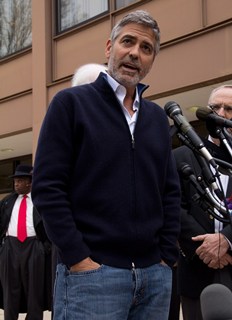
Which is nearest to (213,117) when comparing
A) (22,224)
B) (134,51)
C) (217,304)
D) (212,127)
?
(212,127)

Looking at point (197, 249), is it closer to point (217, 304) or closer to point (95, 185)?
point (95, 185)

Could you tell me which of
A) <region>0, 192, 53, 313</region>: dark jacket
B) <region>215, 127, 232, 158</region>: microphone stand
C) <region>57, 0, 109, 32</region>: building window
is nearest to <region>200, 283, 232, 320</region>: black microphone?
<region>215, 127, 232, 158</region>: microphone stand

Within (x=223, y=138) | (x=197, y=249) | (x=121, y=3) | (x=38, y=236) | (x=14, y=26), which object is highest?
(x=14, y=26)

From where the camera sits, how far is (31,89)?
12172mm

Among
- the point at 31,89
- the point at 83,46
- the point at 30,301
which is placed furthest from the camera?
the point at 31,89

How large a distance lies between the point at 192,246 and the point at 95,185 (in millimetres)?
1357

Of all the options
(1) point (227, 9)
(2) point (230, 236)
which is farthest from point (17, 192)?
(2) point (230, 236)

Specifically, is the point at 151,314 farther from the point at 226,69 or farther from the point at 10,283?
the point at 226,69

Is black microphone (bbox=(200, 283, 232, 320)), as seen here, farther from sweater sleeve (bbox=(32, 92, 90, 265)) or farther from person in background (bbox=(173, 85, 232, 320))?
person in background (bbox=(173, 85, 232, 320))

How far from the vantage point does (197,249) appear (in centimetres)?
350

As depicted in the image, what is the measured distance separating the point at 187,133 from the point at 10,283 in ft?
15.5

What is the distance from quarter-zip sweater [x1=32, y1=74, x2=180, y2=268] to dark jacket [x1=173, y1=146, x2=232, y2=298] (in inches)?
43.0

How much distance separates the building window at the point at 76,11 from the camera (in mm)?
11211

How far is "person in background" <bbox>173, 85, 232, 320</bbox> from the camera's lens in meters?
3.46
